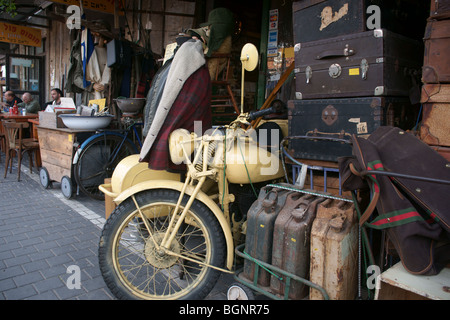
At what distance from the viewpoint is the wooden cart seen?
212 inches

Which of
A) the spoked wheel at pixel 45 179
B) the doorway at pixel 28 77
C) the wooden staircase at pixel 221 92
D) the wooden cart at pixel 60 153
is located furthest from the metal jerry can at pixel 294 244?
the doorway at pixel 28 77

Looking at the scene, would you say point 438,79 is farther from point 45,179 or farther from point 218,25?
point 45,179

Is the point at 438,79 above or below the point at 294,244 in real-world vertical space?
above

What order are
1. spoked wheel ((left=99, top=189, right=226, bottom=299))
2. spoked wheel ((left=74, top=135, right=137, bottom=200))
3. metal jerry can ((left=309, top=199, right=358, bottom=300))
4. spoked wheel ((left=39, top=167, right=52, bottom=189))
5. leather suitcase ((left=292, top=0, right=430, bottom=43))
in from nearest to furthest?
metal jerry can ((left=309, top=199, right=358, bottom=300))
spoked wheel ((left=99, top=189, right=226, bottom=299))
leather suitcase ((left=292, top=0, right=430, bottom=43))
spoked wheel ((left=74, top=135, right=137, bottom=200))
spoked wheel ((left=39, top=167, right=52, bottom=189))

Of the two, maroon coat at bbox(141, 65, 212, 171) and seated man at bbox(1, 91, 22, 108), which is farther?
seated man at bbox(1, 91, 22, 108)

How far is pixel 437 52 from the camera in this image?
2430 mm

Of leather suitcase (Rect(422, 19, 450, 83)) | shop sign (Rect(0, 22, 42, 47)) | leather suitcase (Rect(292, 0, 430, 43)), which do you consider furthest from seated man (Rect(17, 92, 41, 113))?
leather suitcase (Rect(422, 19, 450, 83))

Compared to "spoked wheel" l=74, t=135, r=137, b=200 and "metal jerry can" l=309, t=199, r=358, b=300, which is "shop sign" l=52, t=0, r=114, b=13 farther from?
"metal jerry can" l=309, t=199, r=358, b=300

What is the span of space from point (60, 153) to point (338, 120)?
4.59 metres

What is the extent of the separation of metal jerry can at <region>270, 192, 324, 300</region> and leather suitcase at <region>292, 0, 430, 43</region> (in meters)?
1.56

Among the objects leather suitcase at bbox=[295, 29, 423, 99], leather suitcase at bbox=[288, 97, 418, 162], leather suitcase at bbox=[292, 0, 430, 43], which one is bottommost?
leather suitcase at bbox=[288, 97, 418, 162]

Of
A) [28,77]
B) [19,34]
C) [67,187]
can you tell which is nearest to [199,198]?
[67,187]
